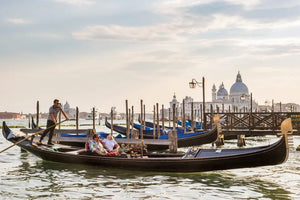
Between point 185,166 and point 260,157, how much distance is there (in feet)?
4.70

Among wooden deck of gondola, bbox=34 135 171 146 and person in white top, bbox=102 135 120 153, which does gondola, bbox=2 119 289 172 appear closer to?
person in white top, bbox=102 135 120 153

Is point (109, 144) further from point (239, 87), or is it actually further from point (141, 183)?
point (239, 87)

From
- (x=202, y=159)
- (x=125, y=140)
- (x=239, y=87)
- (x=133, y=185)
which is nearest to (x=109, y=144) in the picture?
(x=133, y=185)

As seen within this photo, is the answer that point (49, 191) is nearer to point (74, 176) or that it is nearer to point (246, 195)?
point (74, 176)

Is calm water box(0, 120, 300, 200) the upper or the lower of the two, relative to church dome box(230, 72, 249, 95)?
lower

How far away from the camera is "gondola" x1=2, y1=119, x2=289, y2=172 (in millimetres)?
7196

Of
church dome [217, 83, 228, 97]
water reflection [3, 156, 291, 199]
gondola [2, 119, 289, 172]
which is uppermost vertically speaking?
church dome [217, 83, 228, 97]

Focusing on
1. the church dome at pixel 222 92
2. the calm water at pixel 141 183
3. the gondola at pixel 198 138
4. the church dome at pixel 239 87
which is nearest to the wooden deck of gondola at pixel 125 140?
the gondola at pixel 198 138

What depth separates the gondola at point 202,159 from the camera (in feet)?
23.6

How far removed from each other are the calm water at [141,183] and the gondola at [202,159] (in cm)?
17

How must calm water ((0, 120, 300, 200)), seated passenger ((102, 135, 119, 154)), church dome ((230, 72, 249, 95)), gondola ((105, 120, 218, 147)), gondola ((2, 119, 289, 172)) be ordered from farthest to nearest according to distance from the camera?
church dome ((230, 72, 249, 95)), gondola ((105, 120, 218, 147)), seated passenger ((102, 135, 119, 154)), gondola ((2, 119, 289, 172)), calm water ((0, 120, 300, 200))

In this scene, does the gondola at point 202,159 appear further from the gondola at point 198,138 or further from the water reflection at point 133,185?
the gondola at point 198,138

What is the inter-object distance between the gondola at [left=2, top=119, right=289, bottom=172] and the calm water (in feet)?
0.56

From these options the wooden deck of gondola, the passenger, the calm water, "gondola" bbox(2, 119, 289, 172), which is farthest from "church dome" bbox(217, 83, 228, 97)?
the passenger
